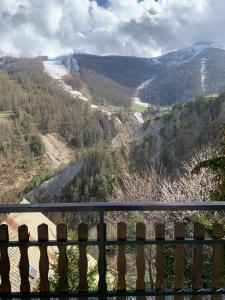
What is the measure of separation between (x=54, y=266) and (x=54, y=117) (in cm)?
18642

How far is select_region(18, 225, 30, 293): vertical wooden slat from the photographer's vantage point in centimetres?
354

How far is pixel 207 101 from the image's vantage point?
78.9 meters

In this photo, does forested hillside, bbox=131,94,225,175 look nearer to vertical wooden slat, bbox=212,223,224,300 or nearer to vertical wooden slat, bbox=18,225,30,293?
vertical wooden slat, bbox=212,223,224,300

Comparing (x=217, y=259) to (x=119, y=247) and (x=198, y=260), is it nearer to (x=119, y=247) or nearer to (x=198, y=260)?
(x=198, y=260)

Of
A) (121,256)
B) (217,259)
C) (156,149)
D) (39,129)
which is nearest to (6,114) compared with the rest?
(39,129)

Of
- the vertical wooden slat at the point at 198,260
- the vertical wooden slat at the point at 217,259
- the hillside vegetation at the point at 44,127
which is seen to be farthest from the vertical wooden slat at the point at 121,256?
the hillside vegetation at the point at 44,127

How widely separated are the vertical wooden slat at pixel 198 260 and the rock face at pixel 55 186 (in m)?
71.9

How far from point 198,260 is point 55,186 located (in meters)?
76.4

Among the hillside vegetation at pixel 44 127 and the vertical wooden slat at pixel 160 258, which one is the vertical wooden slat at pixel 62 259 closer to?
the vertical wooden slat at pixel 160 258

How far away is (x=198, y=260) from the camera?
12.2ft

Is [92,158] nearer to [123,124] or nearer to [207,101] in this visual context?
[207,101]

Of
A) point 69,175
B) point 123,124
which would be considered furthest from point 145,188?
point 123,124

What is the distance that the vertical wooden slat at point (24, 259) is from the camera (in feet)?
11.6

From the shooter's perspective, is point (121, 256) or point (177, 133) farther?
point (177, 133)
